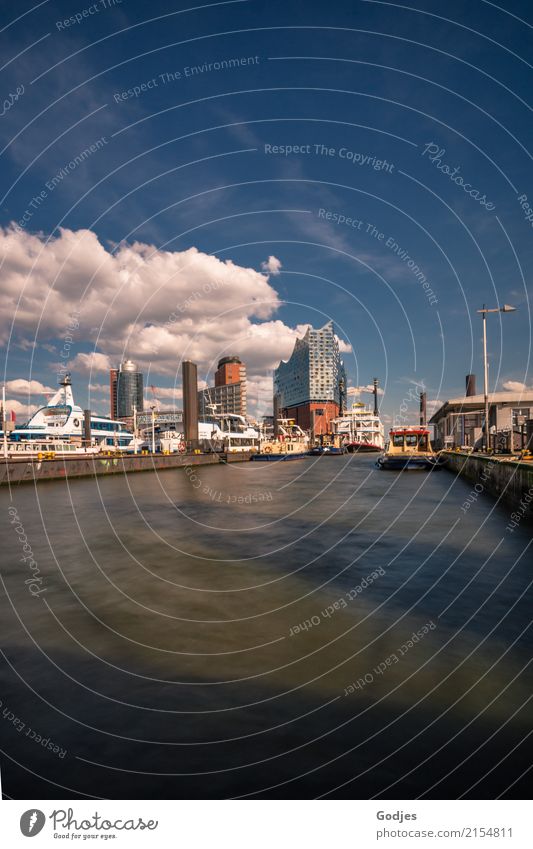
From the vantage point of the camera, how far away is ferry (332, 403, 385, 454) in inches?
5531

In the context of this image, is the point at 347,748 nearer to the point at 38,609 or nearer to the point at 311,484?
the point at 38,609

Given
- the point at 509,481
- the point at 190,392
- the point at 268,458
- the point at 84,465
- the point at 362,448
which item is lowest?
the point at 362,448

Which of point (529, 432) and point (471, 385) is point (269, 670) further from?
point (471, 385)

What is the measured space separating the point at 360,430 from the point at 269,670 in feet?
448

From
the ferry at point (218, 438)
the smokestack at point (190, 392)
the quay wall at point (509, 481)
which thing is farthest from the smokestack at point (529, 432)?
the ferry at point (218, 438)

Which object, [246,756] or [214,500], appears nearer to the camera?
[246,756]

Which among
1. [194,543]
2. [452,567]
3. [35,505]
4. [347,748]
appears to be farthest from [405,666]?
[35,505]

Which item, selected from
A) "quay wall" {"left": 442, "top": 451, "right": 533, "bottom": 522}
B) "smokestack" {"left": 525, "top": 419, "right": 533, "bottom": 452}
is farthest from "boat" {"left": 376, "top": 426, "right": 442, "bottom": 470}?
"smokestack" {"left": 525, "top": 419, "right": 533, "bottom": 452}

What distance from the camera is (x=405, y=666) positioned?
6.98 meters

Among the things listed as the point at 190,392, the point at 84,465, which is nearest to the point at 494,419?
the point at 190,392

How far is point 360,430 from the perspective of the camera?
13988cm

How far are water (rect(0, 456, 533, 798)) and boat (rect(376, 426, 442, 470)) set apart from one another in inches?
1737

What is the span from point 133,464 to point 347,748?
61.8 meters

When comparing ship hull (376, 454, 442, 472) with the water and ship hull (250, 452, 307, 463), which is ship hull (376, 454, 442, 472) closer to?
ship hull (250, 452, 307, 463)
